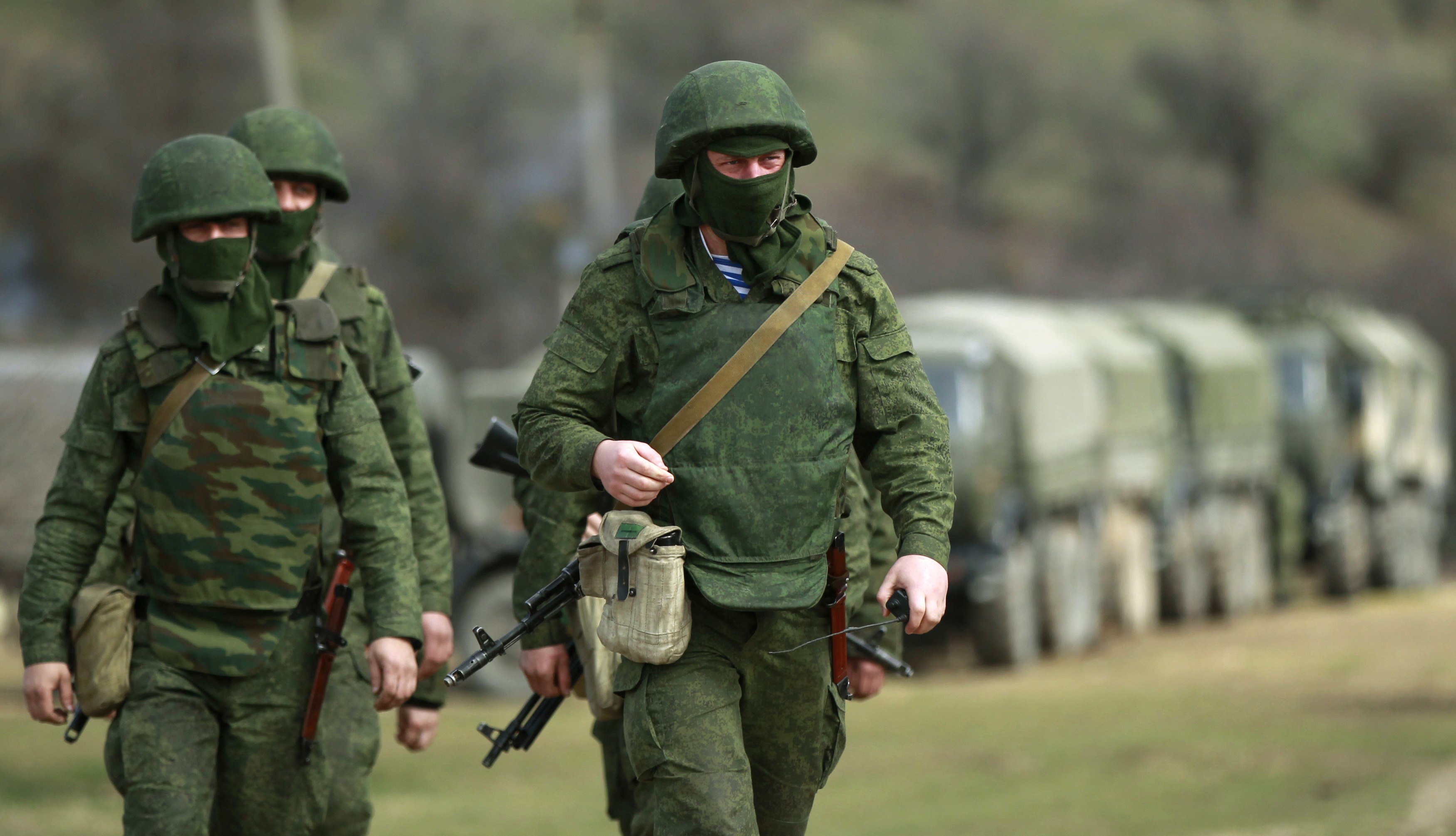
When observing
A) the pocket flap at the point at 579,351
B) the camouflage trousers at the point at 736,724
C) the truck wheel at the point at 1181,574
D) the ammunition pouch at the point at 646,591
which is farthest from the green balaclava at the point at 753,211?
the truck wheel at the point at 1181,574

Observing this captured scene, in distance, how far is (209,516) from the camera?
5445 millimetres

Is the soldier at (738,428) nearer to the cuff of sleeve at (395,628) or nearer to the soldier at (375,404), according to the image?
the cuff of sleeve at (395,628)

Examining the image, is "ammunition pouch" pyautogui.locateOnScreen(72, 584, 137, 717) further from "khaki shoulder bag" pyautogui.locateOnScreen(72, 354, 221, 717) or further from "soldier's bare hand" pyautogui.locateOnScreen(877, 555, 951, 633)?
"soldier's bare hand" pyautogui.locateOnScreen(877, 555, 951, 633)

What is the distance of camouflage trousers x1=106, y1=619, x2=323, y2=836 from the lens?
531 centimetres

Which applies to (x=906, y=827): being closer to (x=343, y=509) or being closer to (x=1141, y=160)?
(x=343, y=509)

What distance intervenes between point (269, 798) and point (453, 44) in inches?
2277

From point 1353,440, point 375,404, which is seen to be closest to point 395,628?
point 375,404

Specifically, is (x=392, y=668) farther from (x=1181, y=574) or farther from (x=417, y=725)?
(x=1181, y=574)

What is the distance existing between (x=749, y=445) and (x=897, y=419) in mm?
348

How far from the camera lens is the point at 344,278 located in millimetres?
6266

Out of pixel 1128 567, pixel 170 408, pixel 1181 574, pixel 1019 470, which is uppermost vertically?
pixel 170 408

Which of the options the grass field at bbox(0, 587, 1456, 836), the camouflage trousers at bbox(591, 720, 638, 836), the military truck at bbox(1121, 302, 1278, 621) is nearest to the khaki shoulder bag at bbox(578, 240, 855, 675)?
the camouflage trousers at bbox(591, 720, 638, 836)

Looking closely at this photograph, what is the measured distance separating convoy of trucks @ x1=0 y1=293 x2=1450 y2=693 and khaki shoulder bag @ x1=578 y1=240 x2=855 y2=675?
1112 centimetres

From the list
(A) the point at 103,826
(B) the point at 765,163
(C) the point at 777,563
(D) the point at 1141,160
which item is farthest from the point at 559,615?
(D) the point at 1141,160
